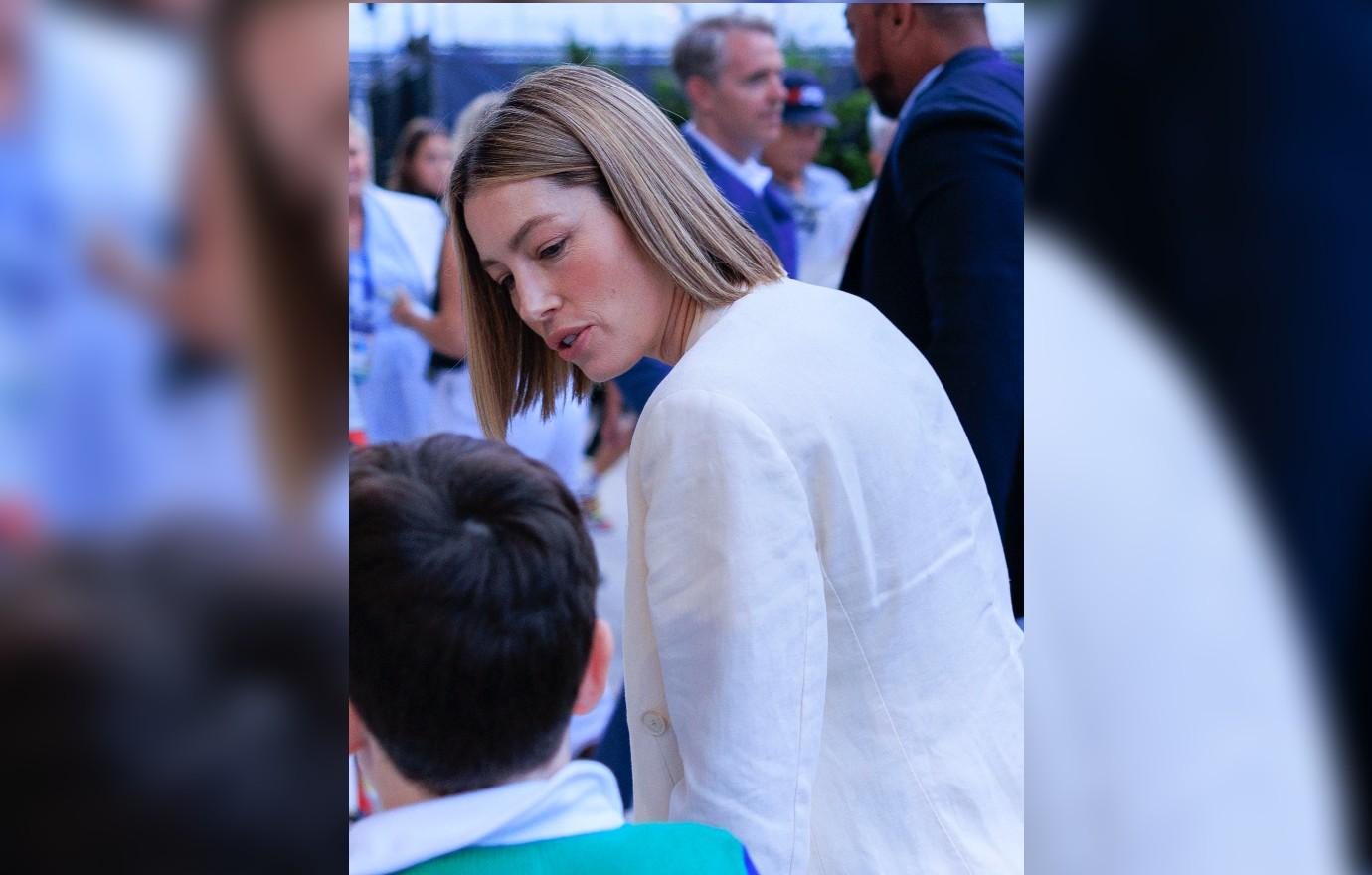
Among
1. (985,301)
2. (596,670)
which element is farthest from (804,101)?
(596,670)

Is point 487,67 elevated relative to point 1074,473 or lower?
elevated

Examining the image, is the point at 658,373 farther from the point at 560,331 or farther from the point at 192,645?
the point at 192,645

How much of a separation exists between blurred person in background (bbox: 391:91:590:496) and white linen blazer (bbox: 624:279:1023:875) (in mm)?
233

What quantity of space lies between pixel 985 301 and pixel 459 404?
0.77 metres

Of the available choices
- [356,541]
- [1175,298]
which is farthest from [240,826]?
[1175,298]

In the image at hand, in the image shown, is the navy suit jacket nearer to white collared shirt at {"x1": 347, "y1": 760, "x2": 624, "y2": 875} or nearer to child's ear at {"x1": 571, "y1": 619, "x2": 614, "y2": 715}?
child's ear at {"x1": 571, "y1": 619, "x2": 614, "y2": 715}

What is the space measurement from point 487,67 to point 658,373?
491mm

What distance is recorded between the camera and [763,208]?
1.65 m

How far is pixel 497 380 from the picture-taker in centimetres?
163

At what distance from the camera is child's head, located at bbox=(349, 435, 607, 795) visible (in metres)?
1.47

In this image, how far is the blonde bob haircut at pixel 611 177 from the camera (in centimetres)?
147

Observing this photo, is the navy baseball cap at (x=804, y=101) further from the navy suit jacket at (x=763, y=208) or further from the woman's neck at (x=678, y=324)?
the woman's neck at (x=678, y=324)

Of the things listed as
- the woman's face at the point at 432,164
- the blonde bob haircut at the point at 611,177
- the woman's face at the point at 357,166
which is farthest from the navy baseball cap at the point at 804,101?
the woman's face at the point at 357,166

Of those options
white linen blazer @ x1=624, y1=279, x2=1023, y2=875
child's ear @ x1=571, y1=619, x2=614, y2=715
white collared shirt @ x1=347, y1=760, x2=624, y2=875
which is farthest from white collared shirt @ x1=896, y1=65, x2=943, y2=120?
white collared shirt @ x1=347, y1=760, x2=624, y2=875
